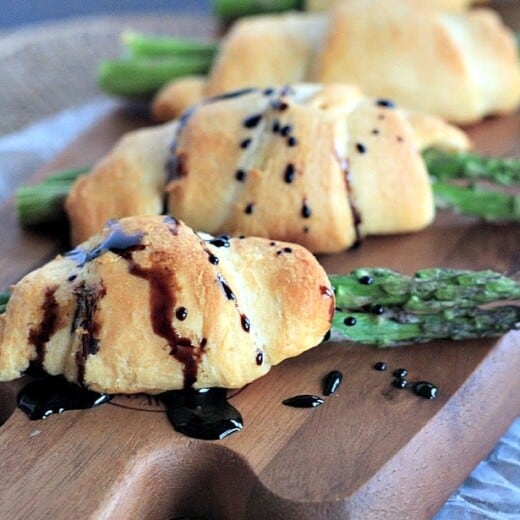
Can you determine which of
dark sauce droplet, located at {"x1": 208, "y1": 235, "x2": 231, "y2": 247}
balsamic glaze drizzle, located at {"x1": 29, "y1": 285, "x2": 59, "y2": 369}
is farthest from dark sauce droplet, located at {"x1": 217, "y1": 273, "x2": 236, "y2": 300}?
balsamic glaze drizzle, located at {"x1": 29, "y1": 285, "x2": 59, "y2": 369}

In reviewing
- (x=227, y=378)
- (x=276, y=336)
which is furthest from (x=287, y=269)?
(x=227, y=378)

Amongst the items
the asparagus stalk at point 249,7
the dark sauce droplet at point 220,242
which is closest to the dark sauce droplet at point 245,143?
the dark sauce droplet at point 220,242

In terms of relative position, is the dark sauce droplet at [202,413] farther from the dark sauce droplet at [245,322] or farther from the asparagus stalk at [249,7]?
the asparagus stalk at [249,7]

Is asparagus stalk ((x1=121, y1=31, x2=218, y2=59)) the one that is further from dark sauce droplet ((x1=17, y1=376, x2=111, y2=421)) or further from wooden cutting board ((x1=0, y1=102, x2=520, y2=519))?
dark sauce droplet ((x1=17, y1=376, x2=111, y2=421))

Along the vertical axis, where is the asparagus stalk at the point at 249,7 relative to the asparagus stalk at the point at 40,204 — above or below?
above

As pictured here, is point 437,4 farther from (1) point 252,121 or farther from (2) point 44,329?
(2) point 44,329

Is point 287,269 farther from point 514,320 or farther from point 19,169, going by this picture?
point 19,169

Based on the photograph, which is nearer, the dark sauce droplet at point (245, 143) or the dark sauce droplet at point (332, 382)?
the dark sauce droplet at point (332, 382)
